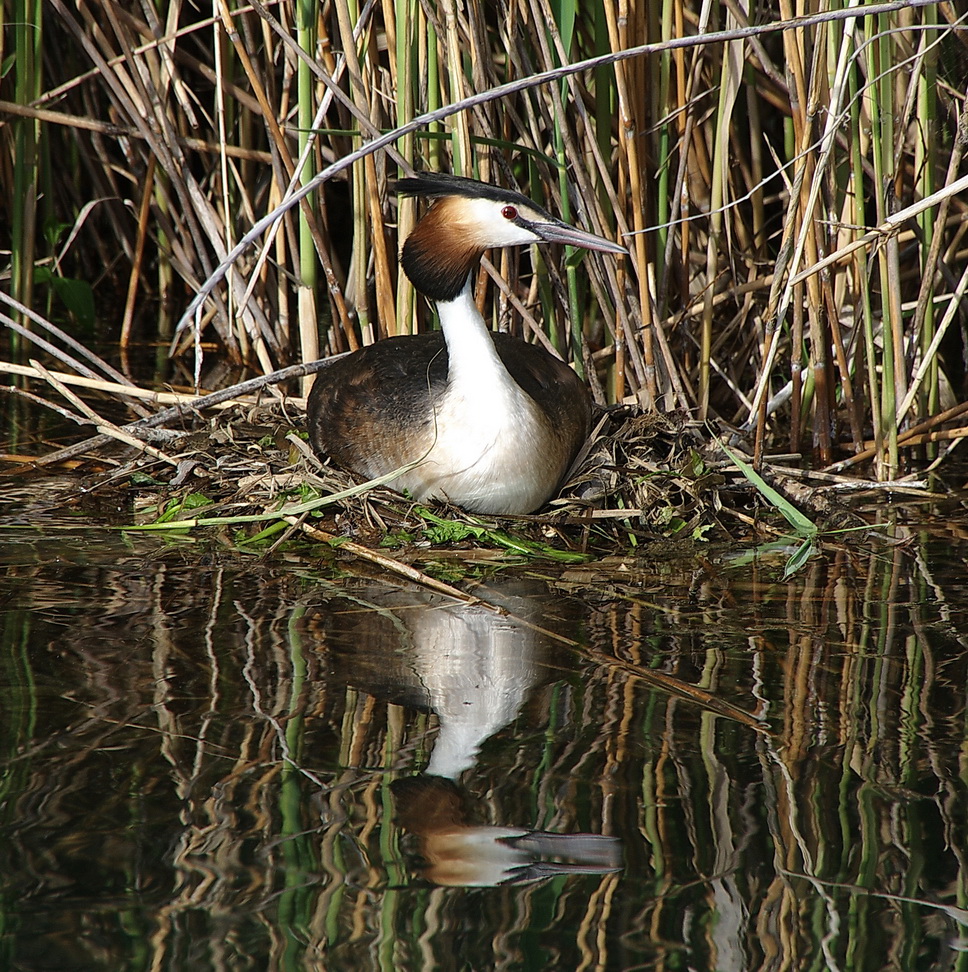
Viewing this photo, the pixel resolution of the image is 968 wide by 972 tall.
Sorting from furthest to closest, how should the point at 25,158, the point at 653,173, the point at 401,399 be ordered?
Result: the point at 25,158 < the point at 653,173 < the point at 401,399

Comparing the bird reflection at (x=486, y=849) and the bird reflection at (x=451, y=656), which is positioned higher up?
the bird reflection at (x=451, y=656)

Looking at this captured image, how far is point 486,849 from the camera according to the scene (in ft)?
6.45

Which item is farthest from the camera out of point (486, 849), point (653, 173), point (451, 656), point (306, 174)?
point (306, 174)

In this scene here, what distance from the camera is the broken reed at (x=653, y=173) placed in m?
3.68

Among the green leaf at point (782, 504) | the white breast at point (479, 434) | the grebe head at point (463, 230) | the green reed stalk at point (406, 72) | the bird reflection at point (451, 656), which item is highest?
the green reed stalk at point (406, 72)

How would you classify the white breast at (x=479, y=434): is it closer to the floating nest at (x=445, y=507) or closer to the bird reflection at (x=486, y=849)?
the floating nest at (x=445, y=507)

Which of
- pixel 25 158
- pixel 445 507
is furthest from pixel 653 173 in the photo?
pixel 25 158

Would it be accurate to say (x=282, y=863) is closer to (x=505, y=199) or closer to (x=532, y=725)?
(x=532, y=725)

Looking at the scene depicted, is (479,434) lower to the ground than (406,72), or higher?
lower

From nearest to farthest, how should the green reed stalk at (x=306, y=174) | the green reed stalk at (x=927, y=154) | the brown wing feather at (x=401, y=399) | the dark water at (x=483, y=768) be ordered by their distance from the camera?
the dark water at (x=483, y=768) < the brown wing feather at (x=401, y=399) < the green reed stalk at (x=927, y=154) < the green reed stalk at (x=306, y=174)

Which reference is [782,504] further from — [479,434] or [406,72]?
[406,72]

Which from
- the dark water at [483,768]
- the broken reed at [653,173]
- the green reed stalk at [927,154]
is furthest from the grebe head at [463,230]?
the green reed stalk at [927,154]

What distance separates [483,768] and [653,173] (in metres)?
2.42

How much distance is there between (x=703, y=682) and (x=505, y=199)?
1481 mm
